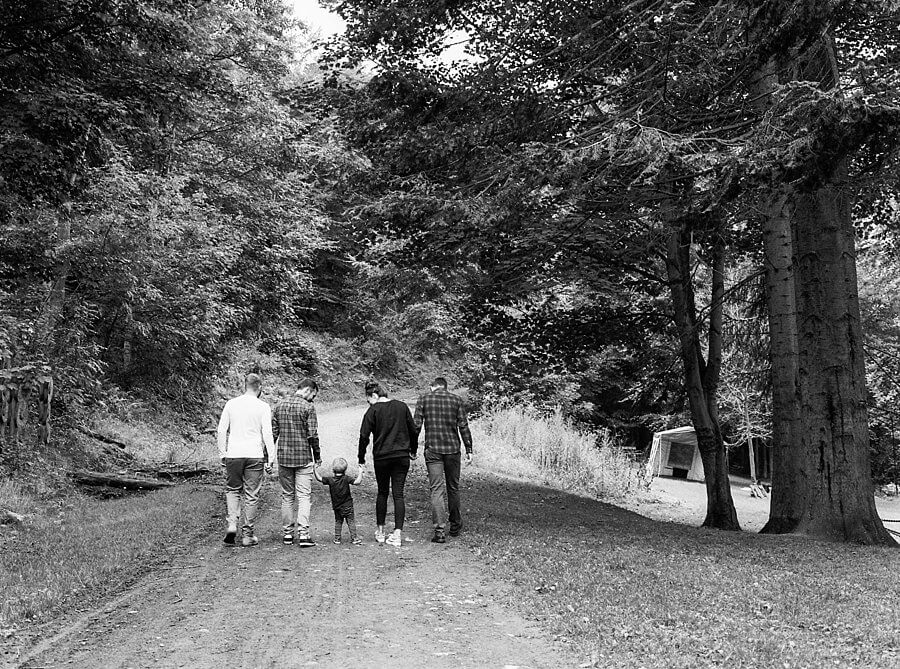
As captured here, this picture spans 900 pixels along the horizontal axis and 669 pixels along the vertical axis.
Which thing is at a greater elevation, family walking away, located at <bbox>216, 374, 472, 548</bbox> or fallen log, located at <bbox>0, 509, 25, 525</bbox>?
family walking away, located at <bbox>216, 374, 472, 548</bbox>

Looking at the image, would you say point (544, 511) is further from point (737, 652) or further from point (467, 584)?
point (737, 652)

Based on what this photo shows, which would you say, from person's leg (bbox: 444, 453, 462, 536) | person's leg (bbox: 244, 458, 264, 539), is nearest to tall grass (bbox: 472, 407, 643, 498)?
person's leg (bbox: 444, 453, 462, 536)

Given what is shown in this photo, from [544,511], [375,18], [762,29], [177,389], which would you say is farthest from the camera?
[177,389]

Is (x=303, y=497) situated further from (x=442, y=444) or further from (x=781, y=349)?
(x=781, y=349)

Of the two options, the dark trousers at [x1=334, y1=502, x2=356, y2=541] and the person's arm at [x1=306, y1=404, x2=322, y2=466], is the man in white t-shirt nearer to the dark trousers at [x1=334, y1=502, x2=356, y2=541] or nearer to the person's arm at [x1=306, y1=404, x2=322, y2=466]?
the person's arm at [x1=306, y1=404, x2=322, y2=466]

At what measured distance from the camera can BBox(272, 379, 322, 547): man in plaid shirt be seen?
978cm

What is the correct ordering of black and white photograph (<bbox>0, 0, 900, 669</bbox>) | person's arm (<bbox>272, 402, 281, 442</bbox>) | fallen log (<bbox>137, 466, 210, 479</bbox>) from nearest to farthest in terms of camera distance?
black and white photograph (<bbox>0, 0, 900, 669</bbox>) < person's arm (<bbox>272, 402, 281, 442</bbox>) < fallen log (<bbox>137, 466, 210, 479</bbox>)

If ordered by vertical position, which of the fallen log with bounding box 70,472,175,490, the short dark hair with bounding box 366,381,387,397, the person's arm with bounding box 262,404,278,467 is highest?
the short dark hair with bounding box 366,381,387,397

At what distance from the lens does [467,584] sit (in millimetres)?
7777

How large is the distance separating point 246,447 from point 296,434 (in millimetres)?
618

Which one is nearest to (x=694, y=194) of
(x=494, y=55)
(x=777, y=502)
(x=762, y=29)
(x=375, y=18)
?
(x=762, y=29)

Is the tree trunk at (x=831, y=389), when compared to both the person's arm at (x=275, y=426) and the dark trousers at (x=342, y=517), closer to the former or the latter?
the dark trousers at (x=342, y=517)

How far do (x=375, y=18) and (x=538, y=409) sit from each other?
62.2 ft

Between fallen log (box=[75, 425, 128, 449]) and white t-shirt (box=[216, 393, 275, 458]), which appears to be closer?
white t-shirt (box=[216, 393, 275, 458])
